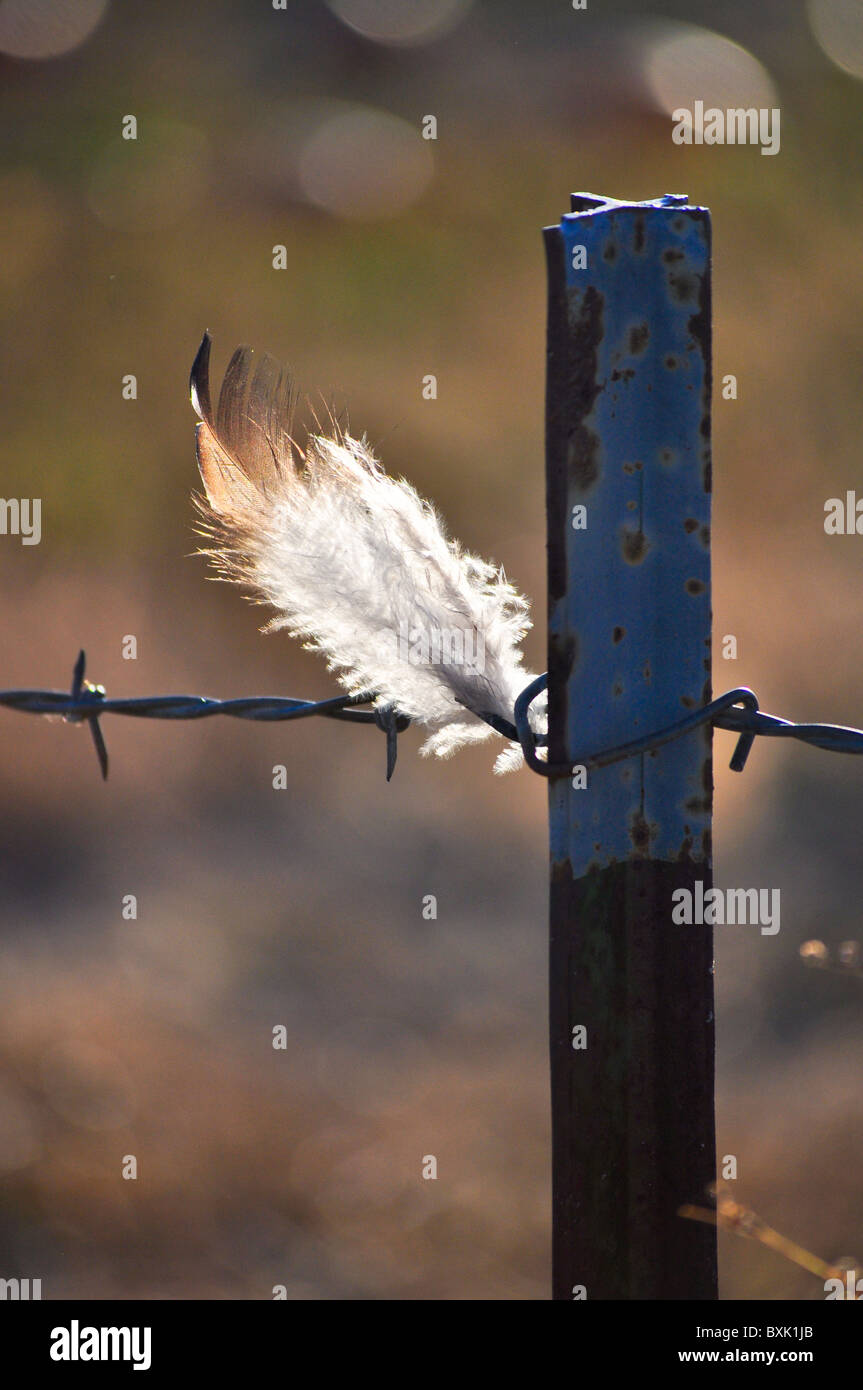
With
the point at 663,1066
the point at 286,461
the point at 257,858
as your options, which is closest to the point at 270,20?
the point at 257,858

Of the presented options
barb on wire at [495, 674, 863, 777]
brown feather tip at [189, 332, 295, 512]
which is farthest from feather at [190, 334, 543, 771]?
barb on wire at [495, 674, 863, 777]

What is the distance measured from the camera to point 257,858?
6.82 meters

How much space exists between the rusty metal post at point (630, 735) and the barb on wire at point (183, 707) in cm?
31

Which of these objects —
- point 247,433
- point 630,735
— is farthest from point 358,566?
point 630,735

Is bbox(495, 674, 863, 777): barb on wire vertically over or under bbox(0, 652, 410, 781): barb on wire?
under

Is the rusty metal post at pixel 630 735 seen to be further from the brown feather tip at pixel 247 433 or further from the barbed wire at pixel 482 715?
the brown feather tip at pixel 247 433

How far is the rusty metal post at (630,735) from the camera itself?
1.39 metres

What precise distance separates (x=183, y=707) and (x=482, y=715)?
430 millimetres

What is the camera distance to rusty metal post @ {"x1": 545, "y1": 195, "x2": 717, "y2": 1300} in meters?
1.39

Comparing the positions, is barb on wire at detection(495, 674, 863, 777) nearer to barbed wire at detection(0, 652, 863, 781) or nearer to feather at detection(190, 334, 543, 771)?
barbed wire at detection(0, 652, 863, 781)

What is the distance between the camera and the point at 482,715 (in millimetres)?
1589

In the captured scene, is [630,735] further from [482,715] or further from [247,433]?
[247,433]

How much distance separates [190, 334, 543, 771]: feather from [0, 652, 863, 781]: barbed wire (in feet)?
0.14

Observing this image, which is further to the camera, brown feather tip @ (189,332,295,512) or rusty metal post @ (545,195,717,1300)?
brown feather tip @ (189,332,295,512)
